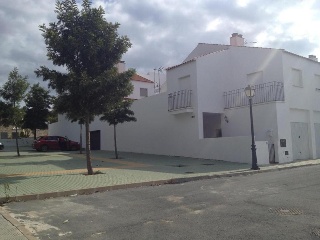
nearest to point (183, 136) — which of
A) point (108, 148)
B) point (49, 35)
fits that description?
point (108, 148)

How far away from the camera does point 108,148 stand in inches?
1302

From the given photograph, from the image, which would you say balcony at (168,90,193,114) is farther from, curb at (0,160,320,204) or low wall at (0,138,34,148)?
low wall at (0,138,34,148)

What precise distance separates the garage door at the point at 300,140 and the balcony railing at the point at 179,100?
698cm

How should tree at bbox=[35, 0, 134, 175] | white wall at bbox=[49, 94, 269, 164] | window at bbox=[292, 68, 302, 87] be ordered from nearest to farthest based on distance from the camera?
1. tree at bbox=[35, 0, 134, 175]
2. white wall at bbox=[49, 94, 269, 164]
3. window at bbox=[292, 68, 302, 87]

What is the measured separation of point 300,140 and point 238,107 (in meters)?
4.61

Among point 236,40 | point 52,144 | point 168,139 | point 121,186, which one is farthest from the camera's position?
point 52,144

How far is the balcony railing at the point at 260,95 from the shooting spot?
22350 millimetres

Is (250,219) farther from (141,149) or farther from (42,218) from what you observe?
(141,149)

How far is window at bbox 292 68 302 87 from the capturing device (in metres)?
23.8

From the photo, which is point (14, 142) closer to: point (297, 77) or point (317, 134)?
point (297, 77)

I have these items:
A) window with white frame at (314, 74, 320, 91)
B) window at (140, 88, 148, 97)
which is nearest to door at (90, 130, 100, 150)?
window at (140, 88, 148, 97)

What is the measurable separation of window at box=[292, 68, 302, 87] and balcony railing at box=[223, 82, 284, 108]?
2.06 metres

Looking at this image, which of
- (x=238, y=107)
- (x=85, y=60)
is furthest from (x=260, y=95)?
(x=85, y=60)

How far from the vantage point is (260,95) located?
23.1m
